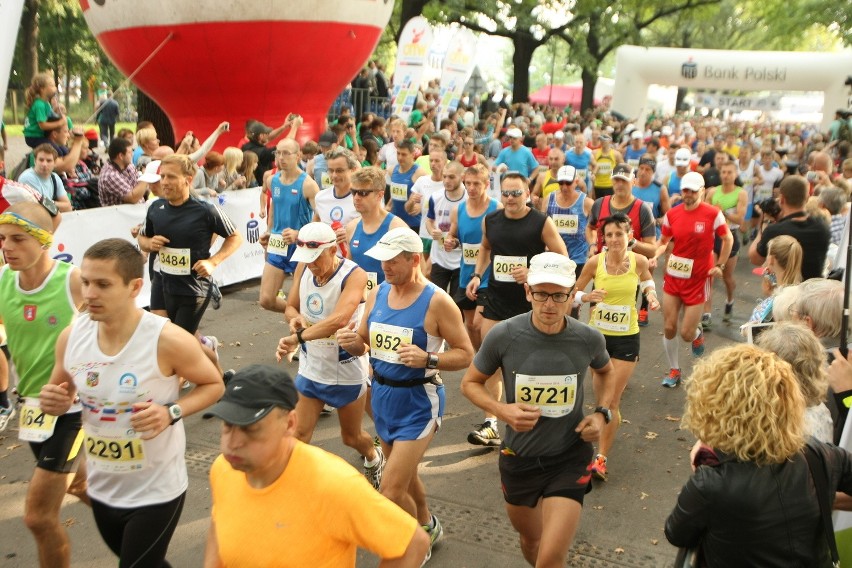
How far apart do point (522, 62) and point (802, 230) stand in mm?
25467

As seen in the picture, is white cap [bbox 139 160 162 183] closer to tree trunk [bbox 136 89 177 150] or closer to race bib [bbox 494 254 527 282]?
race bib [bbox 494 254 527 282]

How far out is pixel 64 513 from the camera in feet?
17.2

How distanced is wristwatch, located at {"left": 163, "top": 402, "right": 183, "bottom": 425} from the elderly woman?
1.92m

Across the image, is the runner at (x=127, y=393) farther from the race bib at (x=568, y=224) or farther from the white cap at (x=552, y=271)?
the race bib at (x=568, y=224)

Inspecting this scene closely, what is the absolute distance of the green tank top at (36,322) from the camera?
13.2 ft

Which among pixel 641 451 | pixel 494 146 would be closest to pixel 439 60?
pixel 494 146

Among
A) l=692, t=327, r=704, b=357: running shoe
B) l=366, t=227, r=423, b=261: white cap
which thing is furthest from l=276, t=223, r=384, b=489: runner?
l=692, t=327, r=704, b=357: running shoe

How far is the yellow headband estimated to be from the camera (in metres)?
3.96

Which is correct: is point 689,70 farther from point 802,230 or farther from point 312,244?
point 312,244

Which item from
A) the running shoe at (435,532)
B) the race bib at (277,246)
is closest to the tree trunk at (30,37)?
the race bib at (277,246)

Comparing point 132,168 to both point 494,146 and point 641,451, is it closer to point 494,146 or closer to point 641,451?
point 641,451

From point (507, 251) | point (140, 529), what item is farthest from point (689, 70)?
point (140, 529)

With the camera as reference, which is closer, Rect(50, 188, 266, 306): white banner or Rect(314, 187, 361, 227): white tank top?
Rect(314, 187, 361, 227): white tank top

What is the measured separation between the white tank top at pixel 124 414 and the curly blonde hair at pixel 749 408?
2.07m
